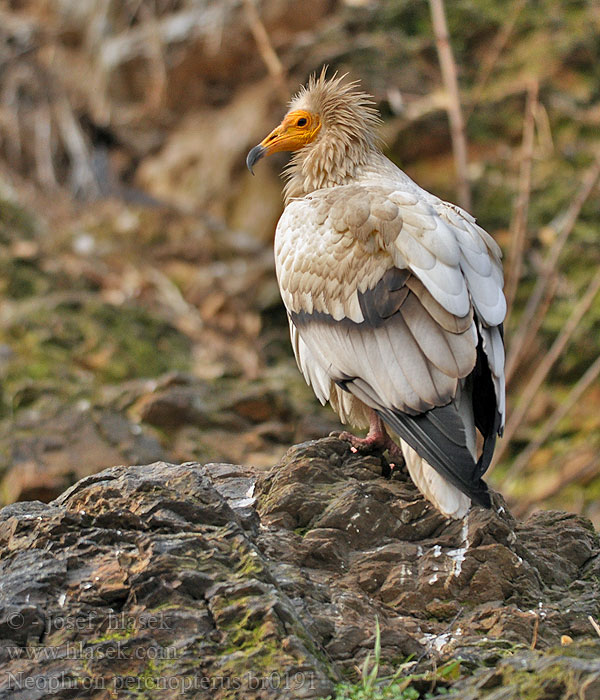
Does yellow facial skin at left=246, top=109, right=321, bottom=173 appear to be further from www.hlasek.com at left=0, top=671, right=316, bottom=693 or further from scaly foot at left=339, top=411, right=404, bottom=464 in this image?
www.hlasek.com at left=0, top=671, right=316, bottom=693

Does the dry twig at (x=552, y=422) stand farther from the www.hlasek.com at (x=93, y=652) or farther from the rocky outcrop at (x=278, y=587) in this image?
the www.hlasek.com at (x=93, y=652)

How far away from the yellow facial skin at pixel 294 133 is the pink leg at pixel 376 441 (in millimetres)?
1830

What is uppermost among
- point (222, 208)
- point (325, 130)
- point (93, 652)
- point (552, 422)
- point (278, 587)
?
point (325, 130)

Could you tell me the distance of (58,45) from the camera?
15.2 m

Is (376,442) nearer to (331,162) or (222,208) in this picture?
(331,162)

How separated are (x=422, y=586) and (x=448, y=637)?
0.27m

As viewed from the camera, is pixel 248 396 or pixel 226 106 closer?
pixel 248 396

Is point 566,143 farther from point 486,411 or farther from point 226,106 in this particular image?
point 486,411

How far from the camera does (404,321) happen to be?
153 inches

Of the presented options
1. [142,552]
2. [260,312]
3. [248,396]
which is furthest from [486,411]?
[260,312]

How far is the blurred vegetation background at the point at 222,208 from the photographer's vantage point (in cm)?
740

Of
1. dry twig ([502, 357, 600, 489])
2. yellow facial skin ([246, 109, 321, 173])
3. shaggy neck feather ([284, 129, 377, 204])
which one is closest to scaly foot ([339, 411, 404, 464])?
shaggy neck feather ([284, 129, 377, 204])

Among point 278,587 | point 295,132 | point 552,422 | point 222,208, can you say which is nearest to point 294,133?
point 295,132

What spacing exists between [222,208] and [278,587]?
31.3 ft
